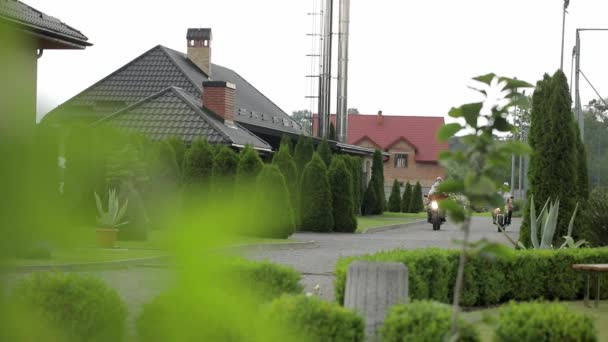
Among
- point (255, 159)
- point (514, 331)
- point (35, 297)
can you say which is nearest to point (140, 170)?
point (35, 297)

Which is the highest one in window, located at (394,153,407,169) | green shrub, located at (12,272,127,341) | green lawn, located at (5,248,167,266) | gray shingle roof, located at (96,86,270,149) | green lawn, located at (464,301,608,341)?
window, located at (394,153,407,169)

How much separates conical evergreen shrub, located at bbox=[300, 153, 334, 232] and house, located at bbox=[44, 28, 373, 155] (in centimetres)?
242

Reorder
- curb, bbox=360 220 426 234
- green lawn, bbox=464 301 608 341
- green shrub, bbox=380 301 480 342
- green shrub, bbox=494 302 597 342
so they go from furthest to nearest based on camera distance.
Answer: curb, bbox=360 220 426 234 < green lawn, bbox=464 301 608 341 < green shrub, bbox=494 302 597 342 < green shrub, bbox=380 301 480 342

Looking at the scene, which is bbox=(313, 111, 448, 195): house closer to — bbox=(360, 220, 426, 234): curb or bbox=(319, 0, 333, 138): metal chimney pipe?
bbox=(319, 0, 333, 138): metal chimney pipe

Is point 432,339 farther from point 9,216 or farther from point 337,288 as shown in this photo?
point 9,216

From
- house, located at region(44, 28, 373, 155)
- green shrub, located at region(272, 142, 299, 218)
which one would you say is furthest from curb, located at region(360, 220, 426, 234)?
house, located at region(44, 28, 373, 155)

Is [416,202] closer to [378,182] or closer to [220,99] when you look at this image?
[378,182]

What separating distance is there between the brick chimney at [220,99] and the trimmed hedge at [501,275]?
69.9 ft

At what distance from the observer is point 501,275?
44.5 feet

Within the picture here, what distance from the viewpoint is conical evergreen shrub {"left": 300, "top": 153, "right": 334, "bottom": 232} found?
103 ft

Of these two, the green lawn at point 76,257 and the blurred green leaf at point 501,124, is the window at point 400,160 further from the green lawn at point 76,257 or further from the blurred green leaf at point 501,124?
the green lawn at point 76,257

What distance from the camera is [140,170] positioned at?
138 cm

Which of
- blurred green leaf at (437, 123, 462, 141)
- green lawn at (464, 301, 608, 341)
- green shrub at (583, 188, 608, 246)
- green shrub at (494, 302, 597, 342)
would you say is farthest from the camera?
green shrub at (583, 188, 608, 246)

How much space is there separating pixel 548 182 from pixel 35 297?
1673 cm
